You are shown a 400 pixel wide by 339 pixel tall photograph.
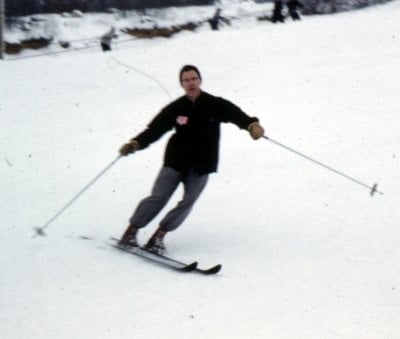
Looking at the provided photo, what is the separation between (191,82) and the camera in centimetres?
562

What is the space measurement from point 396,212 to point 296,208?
0.93 meters

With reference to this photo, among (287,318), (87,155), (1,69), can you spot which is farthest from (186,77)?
A: (1,69)

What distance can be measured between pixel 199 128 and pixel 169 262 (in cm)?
104

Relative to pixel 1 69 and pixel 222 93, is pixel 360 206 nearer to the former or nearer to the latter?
pixel 222 93

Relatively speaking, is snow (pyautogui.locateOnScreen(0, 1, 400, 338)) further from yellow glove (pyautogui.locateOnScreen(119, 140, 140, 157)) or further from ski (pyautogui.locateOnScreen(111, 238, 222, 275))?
yellow glove (pyautogui.locateOnScreen(119, 140, 140, 157))

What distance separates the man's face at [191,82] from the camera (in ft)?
18.4

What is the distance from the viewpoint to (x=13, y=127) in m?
12.6

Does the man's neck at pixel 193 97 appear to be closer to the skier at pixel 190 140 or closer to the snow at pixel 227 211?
the skier at pixel 190 140

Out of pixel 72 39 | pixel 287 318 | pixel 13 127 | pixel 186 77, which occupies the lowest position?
pixel 72 39

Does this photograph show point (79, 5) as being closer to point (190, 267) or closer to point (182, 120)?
point (182, 120)

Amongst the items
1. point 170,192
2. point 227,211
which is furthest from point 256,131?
point 227,211

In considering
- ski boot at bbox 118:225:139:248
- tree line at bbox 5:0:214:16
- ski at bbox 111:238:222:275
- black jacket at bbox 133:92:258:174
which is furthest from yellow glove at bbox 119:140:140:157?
tree line at bbox 5:0:214:16

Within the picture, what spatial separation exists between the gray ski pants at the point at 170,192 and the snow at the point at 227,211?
11.5 inches

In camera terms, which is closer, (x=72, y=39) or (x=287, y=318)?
(x=287, y=318)
